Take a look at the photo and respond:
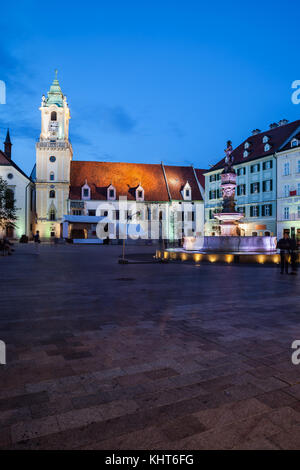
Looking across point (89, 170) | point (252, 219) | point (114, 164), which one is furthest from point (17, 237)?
point (252, 219)

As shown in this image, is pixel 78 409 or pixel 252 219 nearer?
pixel 78 409

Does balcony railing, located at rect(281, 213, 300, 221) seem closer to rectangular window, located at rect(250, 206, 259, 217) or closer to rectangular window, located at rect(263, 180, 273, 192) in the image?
rectangular window, located at rect(263, 180, 273, 192)

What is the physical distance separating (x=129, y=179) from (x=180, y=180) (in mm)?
11937

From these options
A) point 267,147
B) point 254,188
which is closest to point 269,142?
point 267,147

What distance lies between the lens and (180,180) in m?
75.2

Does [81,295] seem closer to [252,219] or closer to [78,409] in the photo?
[78,409]

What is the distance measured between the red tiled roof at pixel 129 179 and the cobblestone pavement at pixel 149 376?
62.7 meters

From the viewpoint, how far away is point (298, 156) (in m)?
41.4

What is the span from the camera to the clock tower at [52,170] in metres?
64.5

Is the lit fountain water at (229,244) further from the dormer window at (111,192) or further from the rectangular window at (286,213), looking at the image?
the dormer window at (111,192)

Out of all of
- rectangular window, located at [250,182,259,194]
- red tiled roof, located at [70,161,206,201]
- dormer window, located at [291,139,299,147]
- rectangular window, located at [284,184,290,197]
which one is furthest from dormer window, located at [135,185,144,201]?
dormer window, located at [291,139,299,147]

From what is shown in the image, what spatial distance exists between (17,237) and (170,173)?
36.3 meters
